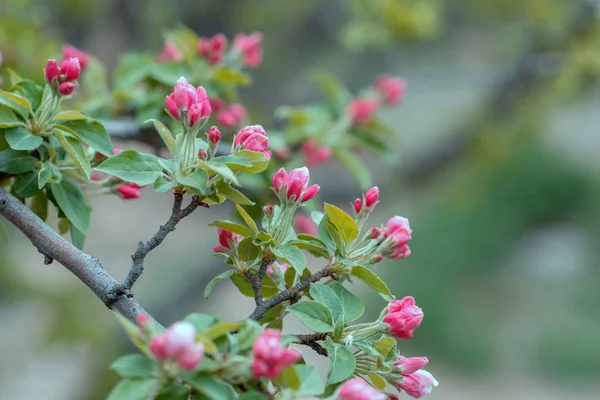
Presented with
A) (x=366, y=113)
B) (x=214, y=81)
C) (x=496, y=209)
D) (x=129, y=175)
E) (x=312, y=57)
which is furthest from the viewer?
(x=496, y=209)

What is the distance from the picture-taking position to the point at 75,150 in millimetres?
505

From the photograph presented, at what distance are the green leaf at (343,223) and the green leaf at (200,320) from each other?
0.38ft

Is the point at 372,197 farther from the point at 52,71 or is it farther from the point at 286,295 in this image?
the point at 52,71

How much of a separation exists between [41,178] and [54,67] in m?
0.08

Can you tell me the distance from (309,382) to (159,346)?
0.09 m

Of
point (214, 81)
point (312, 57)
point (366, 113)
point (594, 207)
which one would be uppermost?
point (594, 207)

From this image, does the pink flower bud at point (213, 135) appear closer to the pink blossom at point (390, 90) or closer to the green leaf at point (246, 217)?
the green leaf at point (246, 217)

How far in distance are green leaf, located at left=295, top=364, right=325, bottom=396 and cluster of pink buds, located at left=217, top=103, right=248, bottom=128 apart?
0.54 m

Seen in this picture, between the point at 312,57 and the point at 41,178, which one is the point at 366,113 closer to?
the point at 41,178

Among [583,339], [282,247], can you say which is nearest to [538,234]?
[583,339]

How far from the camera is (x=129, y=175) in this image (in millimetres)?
427

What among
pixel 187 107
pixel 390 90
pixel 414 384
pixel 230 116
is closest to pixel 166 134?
pixel 187 107

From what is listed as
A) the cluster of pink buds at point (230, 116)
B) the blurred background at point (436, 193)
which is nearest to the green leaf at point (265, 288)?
the cluster of pink buds at point (230, 116)

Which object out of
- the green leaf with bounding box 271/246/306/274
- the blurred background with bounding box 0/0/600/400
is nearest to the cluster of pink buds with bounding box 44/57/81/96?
the green leaf with bounding box 271/246/306/274
